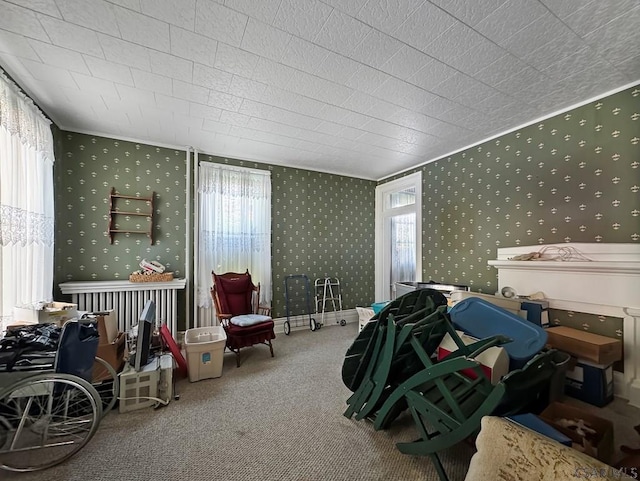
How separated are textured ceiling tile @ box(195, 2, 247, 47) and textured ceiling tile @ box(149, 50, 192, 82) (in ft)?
1.24

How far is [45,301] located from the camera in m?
2.45

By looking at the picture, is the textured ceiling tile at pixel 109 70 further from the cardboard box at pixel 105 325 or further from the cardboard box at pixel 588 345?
the cardboard box at pixel 588 345

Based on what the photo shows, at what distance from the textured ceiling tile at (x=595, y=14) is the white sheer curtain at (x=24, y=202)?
3.89 meters

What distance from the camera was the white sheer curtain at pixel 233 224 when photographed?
371 cm

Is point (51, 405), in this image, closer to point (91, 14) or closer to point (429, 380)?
point (429, 380)

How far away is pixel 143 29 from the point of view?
5.50ft

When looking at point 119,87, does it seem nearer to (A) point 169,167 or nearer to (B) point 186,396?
(A) point 169,167

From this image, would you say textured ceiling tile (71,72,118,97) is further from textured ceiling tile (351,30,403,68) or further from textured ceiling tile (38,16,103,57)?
textured ceiling tile (351,30,403,68)

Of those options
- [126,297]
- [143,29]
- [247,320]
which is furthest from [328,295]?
[143,29]

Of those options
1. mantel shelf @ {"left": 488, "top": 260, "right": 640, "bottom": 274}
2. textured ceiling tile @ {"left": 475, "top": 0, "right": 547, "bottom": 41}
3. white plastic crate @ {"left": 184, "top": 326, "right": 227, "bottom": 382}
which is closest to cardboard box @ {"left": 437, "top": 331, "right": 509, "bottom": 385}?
mantel shelf @ {"left": 488, "top": 260, "right": 640, "bottom": 274}

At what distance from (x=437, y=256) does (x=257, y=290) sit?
2.68 metres

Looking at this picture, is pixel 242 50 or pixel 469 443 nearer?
pixel 469 443

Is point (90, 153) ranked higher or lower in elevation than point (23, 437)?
higher

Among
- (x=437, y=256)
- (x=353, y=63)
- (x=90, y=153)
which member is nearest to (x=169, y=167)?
(x=90, y=153)
